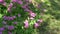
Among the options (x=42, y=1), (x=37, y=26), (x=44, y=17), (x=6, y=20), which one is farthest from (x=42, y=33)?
(x=42, y=1)

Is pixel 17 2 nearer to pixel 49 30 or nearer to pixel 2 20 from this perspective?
pixel 2 20

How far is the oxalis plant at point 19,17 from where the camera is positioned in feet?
15.3

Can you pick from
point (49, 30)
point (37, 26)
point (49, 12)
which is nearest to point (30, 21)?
point (37, 26)

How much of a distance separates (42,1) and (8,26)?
198 centimetres

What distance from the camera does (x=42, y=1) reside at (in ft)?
20.3

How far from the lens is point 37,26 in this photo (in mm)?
4980

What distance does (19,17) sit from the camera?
5.11m

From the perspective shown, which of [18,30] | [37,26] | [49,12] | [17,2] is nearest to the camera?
[18,30]

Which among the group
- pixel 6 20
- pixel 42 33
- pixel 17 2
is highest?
pixel 17 2

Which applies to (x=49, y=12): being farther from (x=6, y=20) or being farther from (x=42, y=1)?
(x=6, y=20)

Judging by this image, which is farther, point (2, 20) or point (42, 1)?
point (42, 1)

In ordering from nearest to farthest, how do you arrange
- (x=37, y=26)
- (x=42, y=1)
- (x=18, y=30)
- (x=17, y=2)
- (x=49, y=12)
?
(x=18, y=30), (x=37, y=26), (x=17, y=2), (x=49, y=12), (x=42, y=1)

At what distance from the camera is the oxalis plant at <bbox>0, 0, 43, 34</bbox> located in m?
4.67

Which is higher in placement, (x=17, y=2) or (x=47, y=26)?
(x=17, y=2)
